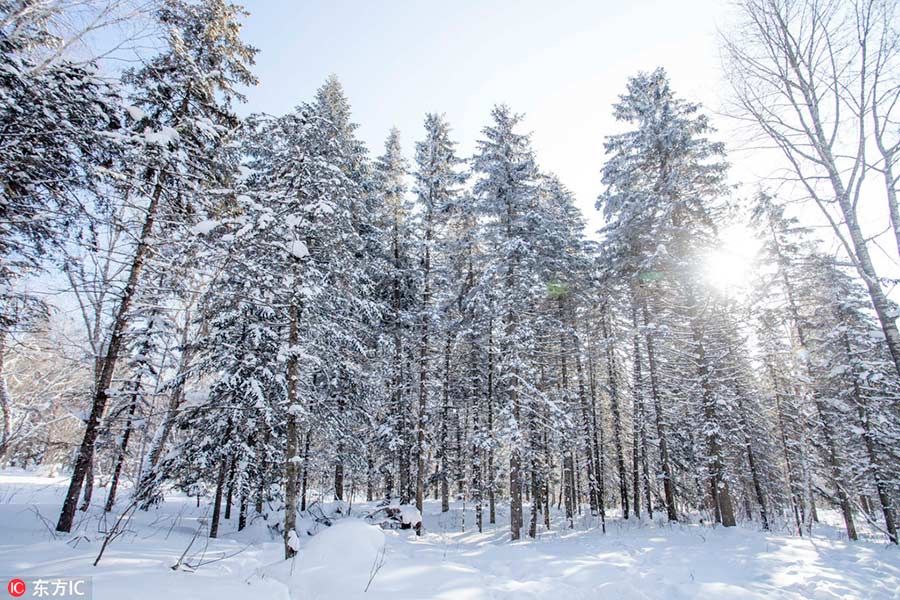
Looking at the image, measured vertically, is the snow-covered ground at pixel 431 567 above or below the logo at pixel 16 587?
below

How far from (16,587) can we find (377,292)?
15.5 m

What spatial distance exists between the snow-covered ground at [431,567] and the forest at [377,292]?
1682 millimetres

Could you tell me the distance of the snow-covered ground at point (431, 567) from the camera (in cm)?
459

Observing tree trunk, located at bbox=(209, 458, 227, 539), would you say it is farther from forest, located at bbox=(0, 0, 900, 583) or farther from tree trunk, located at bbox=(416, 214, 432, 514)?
tree trunk, located at bbox=(416, 214, 432, 514)

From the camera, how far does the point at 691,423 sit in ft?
66.5

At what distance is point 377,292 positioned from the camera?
18.9m

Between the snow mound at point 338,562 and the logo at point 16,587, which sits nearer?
the logo at point 16,587

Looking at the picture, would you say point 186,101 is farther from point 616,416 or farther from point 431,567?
point 616,416

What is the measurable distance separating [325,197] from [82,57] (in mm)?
5817

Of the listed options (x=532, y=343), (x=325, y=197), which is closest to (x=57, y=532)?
(x=325, y=197)

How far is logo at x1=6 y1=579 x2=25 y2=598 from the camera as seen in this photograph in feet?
11.8

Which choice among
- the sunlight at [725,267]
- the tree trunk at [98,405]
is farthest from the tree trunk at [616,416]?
the tree trunk at [98,405]

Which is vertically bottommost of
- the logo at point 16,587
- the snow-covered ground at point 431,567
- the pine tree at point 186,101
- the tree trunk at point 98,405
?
the snow-covered ground at point 431,567

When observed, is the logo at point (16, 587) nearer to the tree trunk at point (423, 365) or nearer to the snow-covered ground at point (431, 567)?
the snow-covered ground at point (431, 567)
